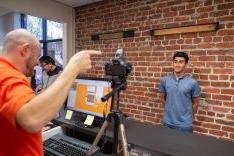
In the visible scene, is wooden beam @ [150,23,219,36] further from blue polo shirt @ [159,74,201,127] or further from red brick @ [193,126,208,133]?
red brick @ [193,126,208,133]

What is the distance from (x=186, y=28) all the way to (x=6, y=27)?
529cm

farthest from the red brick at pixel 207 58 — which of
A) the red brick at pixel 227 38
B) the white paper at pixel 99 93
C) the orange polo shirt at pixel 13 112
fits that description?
the orange polo shirt at pixel 13 112

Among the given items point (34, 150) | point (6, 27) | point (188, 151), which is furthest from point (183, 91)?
point (6, 27)

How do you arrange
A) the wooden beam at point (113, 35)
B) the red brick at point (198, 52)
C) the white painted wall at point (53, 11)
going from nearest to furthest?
the red brick at point (198, 52) → the white painted wall at point (53, 11) → the wooden beam at point (113, 35)

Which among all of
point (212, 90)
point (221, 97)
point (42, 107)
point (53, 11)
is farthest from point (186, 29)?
point (42, 107)

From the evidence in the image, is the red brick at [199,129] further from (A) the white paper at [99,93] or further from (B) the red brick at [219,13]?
(A) the white paper at [99,93]

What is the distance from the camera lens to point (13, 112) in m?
0.69

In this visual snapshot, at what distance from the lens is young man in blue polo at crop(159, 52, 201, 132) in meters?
2.61

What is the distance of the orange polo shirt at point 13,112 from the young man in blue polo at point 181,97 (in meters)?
1.97

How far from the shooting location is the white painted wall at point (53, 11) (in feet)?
10.8

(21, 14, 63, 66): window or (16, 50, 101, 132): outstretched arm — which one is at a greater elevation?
(21, 14, 63, 66): window

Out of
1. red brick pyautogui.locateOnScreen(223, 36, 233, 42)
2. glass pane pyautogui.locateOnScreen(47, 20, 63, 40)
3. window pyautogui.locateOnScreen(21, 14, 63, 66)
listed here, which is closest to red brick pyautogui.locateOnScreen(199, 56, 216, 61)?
red brick pyautogui.locateOnScreen(223, 36, 233, 42)

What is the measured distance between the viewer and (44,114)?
27.1 inches

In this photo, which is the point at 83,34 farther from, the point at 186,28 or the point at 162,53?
the point at 186,28
